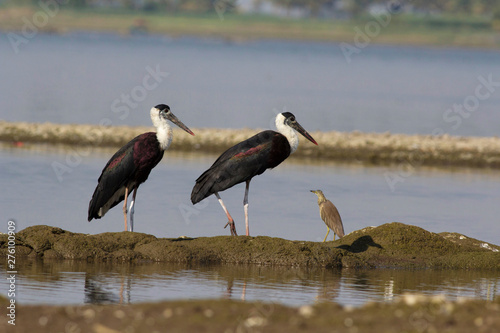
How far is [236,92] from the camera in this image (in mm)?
54062

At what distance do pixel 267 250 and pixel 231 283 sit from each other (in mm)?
1376

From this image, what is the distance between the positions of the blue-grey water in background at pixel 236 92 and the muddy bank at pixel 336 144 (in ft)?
23.4

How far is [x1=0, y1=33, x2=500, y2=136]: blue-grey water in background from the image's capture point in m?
38.3

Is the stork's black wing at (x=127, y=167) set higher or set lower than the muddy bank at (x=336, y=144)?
A: lower

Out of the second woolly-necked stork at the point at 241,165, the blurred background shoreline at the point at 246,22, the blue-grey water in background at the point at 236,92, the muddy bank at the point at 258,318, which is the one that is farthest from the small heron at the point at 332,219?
the blurred background shoreline at the point at 246,22

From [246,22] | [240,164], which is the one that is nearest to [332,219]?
[240,164]

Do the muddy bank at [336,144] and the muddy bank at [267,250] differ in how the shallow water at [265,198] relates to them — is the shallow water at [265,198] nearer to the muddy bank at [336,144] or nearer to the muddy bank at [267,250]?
the muddy bank at [336,144]

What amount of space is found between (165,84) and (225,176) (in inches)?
1710

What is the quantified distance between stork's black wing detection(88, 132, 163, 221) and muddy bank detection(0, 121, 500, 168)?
12.0 meters

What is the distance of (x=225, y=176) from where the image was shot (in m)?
13.0

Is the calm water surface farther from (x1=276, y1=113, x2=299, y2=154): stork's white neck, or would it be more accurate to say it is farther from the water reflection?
(x1=276, y1=113, x2=299, y2=154): stork's white neck

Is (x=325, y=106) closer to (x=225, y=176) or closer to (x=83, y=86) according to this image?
(x=83, y=86)

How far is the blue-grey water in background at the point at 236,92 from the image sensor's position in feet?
126

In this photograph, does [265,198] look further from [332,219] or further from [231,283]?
[231,283]
